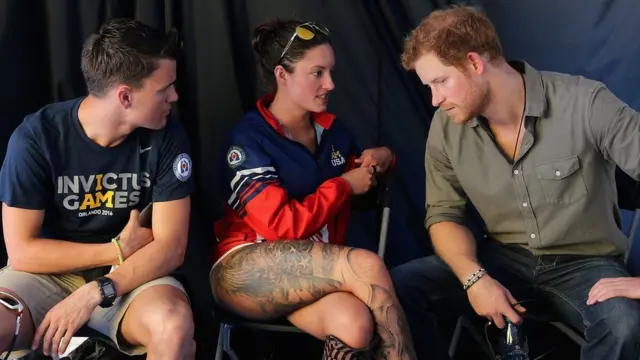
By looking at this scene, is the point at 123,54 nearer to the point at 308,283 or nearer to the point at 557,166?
the point at 308,283

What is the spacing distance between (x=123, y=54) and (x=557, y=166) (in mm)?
1179

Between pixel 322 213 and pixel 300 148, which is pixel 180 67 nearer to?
pixel 300 148

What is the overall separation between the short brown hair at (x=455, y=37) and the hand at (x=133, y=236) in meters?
0.87

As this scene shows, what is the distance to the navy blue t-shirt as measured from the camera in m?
1.93

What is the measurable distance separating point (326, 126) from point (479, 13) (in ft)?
1.88

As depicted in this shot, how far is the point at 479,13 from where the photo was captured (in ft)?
6.64

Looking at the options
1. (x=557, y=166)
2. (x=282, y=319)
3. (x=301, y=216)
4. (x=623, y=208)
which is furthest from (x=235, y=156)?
(x=623, y=208)

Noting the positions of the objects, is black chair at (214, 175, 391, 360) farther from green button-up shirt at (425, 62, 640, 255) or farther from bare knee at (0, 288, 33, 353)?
bare knee at (0, 288, 33, 353)

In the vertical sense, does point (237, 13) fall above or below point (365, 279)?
above

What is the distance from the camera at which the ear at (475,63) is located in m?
1.97

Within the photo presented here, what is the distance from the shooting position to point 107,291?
1.85 meters

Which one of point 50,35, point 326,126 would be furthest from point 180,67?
point 326,126

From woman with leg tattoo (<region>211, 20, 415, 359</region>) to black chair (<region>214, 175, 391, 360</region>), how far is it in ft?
0.09

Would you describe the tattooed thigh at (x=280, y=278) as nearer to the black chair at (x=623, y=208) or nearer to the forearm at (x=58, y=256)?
the forearm at (x=58, y=256)
